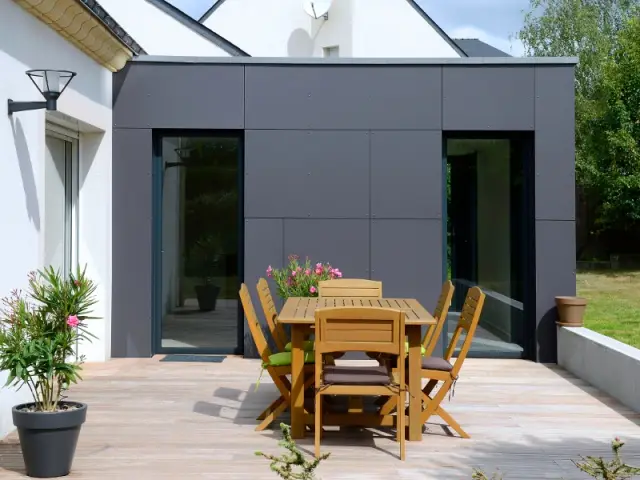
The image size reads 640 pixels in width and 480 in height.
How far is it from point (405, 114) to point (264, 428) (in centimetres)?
453

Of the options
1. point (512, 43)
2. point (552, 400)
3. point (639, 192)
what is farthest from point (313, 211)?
point (512, 43)

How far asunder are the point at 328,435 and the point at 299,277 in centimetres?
307

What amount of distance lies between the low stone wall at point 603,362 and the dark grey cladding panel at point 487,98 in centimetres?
235

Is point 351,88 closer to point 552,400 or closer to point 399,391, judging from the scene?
point 552,400

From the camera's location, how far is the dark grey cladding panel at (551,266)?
30.8 feet

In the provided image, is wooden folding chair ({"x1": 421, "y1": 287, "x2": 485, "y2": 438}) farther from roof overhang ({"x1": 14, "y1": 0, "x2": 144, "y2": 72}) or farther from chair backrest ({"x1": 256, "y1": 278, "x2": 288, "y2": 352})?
roof overhang ({"x1": 14, "y1": 0, "x2": 144, "y2": 72})

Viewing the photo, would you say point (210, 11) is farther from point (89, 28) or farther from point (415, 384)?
point (415, 384)

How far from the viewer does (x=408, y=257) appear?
9.48m

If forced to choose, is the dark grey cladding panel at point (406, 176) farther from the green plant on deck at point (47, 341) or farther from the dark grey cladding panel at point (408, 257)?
the green plant on deck at point (47, 341)

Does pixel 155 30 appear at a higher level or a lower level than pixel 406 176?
higher

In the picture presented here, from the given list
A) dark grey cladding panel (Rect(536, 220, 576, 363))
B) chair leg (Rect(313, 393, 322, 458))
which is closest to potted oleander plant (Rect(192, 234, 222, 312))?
dark grey cladding panel (Rect(536, 220, 576, 363))

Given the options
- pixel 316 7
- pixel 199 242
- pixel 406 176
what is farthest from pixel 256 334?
pixel 316 7

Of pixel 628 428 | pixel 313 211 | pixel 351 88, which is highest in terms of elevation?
pixel 351 88

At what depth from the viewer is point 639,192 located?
70.0 feet
